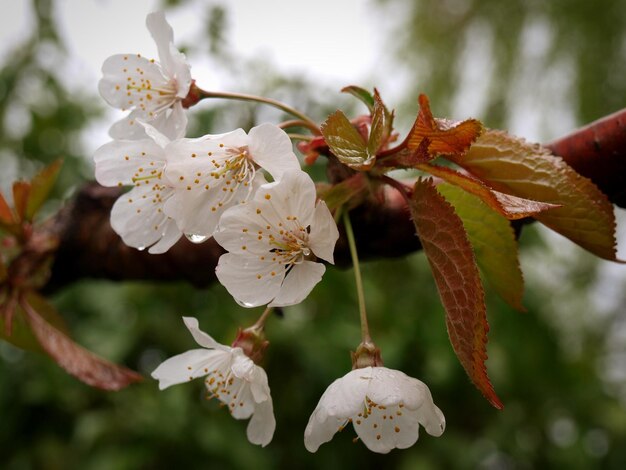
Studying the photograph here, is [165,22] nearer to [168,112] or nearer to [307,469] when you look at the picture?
[168,112]

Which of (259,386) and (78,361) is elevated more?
(259,386)

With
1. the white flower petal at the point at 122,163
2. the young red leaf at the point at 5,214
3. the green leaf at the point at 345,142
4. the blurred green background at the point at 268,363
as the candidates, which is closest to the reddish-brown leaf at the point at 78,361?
the young red leaf at the point at 5,214

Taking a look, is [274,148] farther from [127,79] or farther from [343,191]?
[127,79]

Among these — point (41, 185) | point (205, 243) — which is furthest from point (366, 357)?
point (41, 185)

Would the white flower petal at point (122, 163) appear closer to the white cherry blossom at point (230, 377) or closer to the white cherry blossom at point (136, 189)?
the white cherry blossom at point (136, 189)

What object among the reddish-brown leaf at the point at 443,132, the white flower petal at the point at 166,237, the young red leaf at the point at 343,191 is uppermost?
the reddish-brown leaf at the point at 443,132

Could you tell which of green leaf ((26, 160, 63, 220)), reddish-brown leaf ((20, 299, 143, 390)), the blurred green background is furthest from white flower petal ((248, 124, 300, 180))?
the blurred green background
